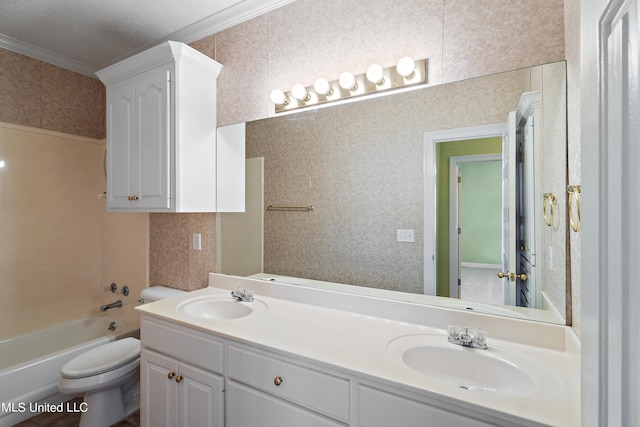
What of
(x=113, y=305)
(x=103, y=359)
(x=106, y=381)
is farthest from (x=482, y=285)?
(x=113, y=305)

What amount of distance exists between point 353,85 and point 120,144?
155 cm

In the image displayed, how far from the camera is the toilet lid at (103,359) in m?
1.82

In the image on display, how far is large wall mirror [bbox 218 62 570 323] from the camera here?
1.28 metres

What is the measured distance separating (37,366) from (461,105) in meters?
2.83

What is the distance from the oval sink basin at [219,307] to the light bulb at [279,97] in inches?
44.6

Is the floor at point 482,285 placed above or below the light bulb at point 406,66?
below

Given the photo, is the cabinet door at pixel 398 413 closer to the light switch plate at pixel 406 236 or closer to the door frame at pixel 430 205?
the door frame at pixel 430 205

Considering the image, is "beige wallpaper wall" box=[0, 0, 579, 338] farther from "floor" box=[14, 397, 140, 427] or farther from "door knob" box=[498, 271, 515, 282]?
"floor" box=[14, 397, 140, 427]

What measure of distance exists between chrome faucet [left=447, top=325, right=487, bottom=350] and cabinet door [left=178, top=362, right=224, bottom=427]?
0.96 m

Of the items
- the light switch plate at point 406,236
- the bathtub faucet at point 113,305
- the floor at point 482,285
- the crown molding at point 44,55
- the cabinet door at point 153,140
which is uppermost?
the crown molding at point 44,55

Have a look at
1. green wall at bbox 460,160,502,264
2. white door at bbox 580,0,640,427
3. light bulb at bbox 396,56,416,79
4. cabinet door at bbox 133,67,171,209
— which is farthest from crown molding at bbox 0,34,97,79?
white door at bbox 580,0,640,427

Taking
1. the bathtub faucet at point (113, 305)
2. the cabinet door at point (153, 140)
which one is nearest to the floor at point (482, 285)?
the cabinet door at point (153, 140)

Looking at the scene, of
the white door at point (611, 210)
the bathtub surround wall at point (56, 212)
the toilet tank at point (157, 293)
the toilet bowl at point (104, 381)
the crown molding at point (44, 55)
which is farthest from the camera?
the bathtub surround wall at point (56, 212)

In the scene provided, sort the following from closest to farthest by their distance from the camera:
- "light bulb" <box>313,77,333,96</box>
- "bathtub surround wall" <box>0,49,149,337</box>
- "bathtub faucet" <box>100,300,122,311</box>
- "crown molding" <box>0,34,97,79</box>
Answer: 1. "light bulb" <box>313,77,333,96</box>
2. "crown molding" <box>0,34,97,79</box>
3. "bathtub surround wall" <box>0,49,149,337</box>
4. "bathtub faucet" <box>100,300,122,311</box>
